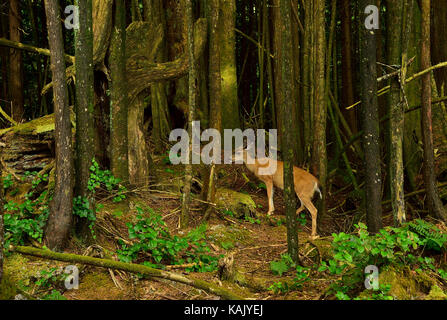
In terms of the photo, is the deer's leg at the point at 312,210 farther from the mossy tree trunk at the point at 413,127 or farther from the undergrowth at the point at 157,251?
the undergrowth at the point at 157,251

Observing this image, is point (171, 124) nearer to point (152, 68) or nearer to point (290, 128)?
point (152, 68)

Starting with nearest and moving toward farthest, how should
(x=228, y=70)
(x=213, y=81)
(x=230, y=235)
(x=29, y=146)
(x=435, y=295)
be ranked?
(x=435, y=295) < (x=29, y=146) < (x=230, y=235) < (x=213, y=81) < (x=228, y=70)

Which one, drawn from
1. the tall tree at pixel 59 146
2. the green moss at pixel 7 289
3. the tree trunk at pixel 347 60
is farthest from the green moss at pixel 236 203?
the tree trunk at pixel 347 60

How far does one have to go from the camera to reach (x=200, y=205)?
368 inches

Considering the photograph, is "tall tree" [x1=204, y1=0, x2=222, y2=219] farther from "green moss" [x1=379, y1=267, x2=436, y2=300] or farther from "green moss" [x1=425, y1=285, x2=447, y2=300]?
"green moss" [x1=425, y1=285, x2=447, y2=300]

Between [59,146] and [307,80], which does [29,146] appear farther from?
[307,80]

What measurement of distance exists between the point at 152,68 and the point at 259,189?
438 cm

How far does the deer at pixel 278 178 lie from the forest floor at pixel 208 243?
15.0 inches

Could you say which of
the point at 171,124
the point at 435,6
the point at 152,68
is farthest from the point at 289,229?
the point at 435,6

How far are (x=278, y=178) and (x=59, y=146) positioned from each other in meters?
5.99

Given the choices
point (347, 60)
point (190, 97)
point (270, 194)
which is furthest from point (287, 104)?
point (347, 60)

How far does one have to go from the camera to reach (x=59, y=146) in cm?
600

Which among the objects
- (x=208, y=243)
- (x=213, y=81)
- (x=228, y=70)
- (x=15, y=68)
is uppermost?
(x=15, y=68)

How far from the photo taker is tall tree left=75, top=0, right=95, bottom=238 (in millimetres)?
6332
